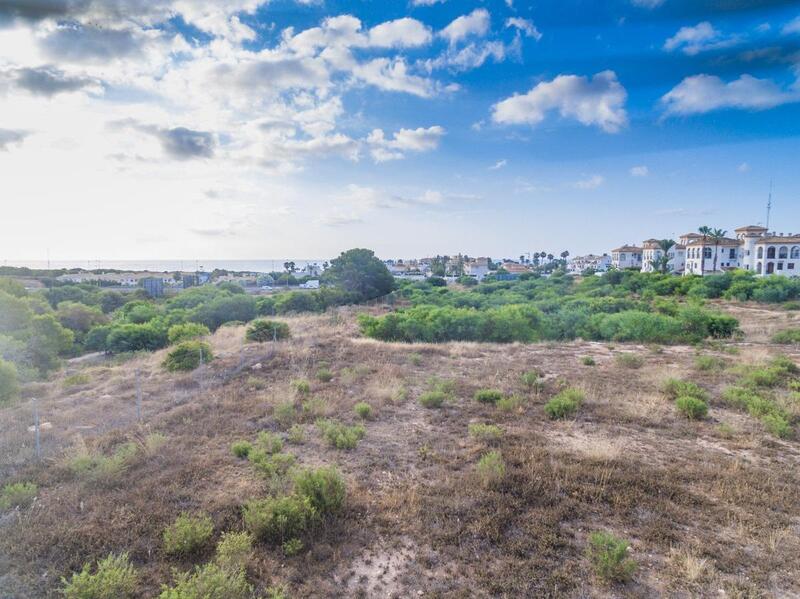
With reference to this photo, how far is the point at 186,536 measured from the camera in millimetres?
4238

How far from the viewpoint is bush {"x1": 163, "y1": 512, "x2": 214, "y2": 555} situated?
420 cm

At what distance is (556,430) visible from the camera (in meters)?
7.72

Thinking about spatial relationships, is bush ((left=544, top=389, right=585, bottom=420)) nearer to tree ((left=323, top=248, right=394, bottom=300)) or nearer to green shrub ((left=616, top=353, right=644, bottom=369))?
green shrub ((left=616, top=353, right=644, bottom=369))

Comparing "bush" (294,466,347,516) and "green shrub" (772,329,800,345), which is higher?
"green shrub" (772,329,800,345)

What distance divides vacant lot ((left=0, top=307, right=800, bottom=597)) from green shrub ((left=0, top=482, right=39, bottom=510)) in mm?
98

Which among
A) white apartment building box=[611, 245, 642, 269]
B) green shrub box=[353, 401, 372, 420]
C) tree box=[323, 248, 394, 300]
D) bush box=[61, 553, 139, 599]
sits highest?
white apartment building box=[611, 245, 642, 269]

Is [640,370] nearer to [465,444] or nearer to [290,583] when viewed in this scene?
[465,444]

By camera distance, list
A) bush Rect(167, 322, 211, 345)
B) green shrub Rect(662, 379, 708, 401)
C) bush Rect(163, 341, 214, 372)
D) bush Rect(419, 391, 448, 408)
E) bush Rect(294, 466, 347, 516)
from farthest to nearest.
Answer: bush Rect(167, 322, 211, 345), bush Rect(163, 341, 214, 372), green shrub Rect(662, 379, 708, 401), bush Rect(419, 391, 448, 408), bush Rect(294, 466, 347, 516)

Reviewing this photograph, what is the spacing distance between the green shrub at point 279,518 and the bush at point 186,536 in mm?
438

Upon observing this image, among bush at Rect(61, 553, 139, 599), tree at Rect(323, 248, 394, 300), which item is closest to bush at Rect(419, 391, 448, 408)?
bush at Rect(61, 553, 139, 599)

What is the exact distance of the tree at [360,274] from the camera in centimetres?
3459

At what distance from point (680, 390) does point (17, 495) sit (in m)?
12.9

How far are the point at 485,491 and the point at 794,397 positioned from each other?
345 inches

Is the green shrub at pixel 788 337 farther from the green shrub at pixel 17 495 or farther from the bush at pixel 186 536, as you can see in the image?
→ the green shrub at pixel 17 495
